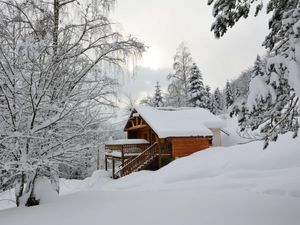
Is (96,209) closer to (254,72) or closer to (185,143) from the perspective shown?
(254,72)

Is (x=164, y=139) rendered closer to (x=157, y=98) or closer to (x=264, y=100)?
(x=264, y=100)

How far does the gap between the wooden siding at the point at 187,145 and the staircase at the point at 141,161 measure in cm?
133

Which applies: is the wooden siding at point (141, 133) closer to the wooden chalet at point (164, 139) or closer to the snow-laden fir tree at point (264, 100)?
the wooden chalet at point (164, 139)

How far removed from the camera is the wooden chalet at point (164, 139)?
882 inches

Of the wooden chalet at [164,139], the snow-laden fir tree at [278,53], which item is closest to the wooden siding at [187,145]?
the wooden chalet at [164,139]

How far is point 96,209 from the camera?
729 centimetres

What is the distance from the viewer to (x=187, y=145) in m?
23.1

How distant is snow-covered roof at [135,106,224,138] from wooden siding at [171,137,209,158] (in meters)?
0.58

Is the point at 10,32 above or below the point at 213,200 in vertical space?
above

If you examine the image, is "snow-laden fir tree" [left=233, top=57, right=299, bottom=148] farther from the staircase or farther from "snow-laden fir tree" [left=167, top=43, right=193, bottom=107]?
"snow-laden fir tree" [left=167, top=43, right=193, bottom=107]

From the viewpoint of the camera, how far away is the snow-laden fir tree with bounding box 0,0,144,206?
290 inches

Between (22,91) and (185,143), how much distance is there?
16704mm

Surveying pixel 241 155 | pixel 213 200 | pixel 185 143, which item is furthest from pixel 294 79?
pixel 185 143

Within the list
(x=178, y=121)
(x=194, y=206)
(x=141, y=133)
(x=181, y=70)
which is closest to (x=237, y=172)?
(x=194, y=206)
